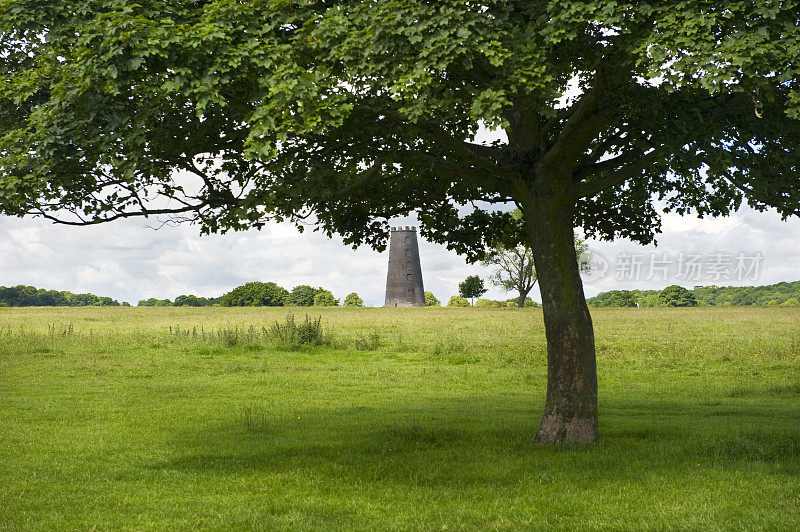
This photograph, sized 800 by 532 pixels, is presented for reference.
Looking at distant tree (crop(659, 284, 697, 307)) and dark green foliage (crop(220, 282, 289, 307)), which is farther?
distant tree (crop(659, 284, 697, 307))

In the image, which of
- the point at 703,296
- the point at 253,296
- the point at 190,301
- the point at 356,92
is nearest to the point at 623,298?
the point at 703,296

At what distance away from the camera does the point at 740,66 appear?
9570mm

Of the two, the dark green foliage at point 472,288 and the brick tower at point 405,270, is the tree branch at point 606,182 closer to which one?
the brick tower at point 405,270

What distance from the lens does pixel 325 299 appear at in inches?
4631

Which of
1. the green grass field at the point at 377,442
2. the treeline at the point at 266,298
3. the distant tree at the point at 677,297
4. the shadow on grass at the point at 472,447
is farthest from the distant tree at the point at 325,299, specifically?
the shadow on grass at the point at 472,447

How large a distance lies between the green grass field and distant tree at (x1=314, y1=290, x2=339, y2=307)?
275ft

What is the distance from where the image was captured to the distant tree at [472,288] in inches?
4190

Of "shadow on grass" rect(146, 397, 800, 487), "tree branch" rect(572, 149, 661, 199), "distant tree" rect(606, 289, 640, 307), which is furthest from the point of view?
"distant tree" rect(606, 289, 640, 307)

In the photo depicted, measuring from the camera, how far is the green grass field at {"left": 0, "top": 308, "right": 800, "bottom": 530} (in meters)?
10.5

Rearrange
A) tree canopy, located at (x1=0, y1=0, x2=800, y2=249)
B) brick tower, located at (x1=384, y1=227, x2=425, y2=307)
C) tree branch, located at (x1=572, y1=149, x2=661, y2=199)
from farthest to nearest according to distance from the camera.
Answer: brick tower, located at (x1=384, y1=227, x2=425, y2=307)
tree branch, located at (x1=572, y1=149, x2=661, y2=199)
tree canopy, located at (x1=0, y1=0, x2=800, y2=249)

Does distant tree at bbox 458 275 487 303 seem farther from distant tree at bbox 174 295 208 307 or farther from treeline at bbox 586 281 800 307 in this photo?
distant tree at bbox 174 295 208 307

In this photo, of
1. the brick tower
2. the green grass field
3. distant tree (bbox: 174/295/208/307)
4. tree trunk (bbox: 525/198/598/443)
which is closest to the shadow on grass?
the green grass field

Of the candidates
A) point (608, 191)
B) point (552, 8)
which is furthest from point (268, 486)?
point (608, 191)

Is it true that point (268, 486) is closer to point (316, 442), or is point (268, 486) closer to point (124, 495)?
point (124, 495)
